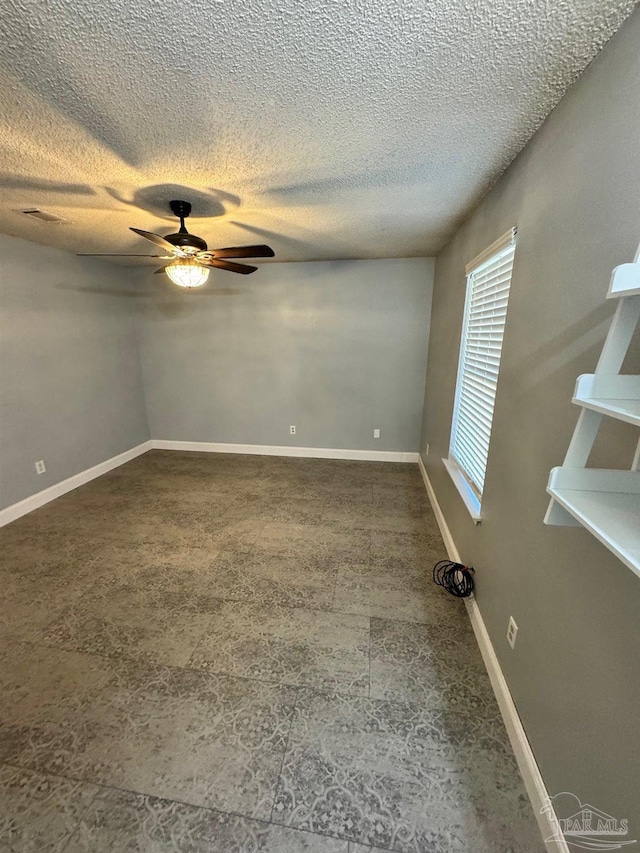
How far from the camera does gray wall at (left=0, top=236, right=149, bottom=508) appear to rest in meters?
2.80

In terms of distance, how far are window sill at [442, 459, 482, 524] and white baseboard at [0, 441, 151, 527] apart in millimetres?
3748

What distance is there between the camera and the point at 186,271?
2.17 meters

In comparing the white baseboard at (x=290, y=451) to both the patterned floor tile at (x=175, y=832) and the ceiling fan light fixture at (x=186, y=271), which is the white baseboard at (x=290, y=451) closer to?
the ceiling fan light fixture at (x=186, y=271)

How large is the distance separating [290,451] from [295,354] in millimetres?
1288

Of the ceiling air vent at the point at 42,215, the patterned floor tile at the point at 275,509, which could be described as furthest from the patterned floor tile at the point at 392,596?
the ceiling air vent at the point at 42,215

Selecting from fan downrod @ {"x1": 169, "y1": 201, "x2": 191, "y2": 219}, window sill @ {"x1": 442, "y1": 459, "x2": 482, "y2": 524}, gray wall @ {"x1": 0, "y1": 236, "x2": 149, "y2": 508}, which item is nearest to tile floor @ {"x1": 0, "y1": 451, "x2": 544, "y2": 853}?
window sill @ {"x1": 442, "y1": 459, "x2": 482, "y2": 524}

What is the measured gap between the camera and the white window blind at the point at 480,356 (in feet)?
5.48

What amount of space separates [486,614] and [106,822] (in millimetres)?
1716

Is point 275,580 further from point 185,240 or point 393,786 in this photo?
point 185,240

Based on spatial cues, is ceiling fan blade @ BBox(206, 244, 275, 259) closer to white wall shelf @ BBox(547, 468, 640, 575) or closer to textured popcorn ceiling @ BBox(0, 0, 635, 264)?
textured popcorn ceiling @ BBox(0, 0, 635, 264)

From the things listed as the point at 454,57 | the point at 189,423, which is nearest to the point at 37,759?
the point at 454,57

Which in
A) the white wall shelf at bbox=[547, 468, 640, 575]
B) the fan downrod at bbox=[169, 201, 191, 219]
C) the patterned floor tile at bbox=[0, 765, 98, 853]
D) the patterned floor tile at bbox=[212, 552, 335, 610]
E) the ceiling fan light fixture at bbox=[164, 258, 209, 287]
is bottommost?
the patterned floor tile at bbox=[0, 765, 98, 853]

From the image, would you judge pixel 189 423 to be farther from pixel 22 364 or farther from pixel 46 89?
pixel 46 89

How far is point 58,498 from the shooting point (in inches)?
127
